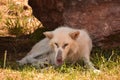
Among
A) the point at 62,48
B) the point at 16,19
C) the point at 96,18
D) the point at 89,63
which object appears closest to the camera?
the point at 62,48

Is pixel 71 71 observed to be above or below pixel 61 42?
below

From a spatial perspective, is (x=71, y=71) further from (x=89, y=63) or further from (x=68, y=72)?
(x=89, y=63)

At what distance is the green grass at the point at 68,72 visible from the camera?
24.6 feet

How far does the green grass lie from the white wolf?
18 cm

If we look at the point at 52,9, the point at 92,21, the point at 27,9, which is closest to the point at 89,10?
the point at 92,21

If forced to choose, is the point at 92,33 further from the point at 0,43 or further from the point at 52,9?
the point at 0,43

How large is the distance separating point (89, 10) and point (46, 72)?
2.07 metres

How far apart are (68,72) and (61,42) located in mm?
656

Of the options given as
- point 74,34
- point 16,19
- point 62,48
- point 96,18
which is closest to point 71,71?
point 62,48

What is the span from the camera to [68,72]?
792cm

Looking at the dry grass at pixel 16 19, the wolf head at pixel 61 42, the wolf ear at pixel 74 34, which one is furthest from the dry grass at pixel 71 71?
the dry grass at pixel 16 19

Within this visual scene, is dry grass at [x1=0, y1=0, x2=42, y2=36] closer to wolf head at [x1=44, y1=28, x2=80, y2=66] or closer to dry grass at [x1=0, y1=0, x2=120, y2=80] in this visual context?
dry grass at [x1=0, y1=0, x2=120, y2=80]

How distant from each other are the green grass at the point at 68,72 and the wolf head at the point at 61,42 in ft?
0.57

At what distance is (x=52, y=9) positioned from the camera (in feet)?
33.8
